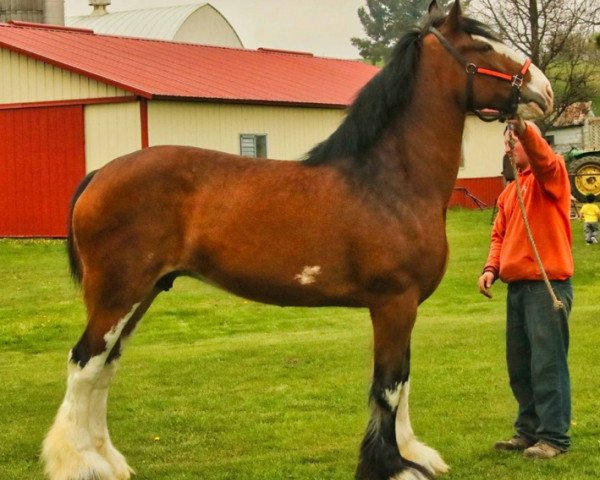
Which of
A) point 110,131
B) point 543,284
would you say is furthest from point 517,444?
point 110,131

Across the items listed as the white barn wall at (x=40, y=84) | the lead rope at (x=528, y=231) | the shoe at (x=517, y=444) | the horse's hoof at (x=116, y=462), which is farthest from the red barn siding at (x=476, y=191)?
the horse's hoof at (x=116, y=462)

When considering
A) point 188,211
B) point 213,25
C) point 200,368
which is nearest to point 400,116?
point 188,211

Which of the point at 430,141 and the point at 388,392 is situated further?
the point at 430,141

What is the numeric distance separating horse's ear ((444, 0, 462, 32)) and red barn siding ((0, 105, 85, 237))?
19613 millimetres

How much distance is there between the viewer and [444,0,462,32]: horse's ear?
615cm

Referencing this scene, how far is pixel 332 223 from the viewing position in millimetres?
5992

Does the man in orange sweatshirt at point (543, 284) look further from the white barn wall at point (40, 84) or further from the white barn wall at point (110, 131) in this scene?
the white barn wall at point (40, 84)

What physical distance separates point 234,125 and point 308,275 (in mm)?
21047

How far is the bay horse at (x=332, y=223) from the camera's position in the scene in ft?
19.6

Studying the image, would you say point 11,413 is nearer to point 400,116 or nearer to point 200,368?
point 200,368

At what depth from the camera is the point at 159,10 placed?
46562 millimetres

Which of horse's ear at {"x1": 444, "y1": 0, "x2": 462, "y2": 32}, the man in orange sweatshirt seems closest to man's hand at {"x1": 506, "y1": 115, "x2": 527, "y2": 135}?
the man in orange sweatshirt

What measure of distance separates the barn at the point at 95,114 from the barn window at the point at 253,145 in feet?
0.08

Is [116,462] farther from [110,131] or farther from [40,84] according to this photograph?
[40,84]
